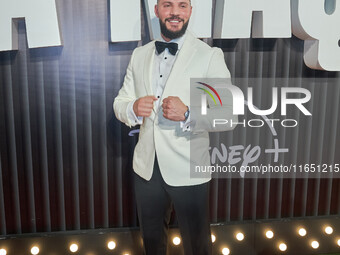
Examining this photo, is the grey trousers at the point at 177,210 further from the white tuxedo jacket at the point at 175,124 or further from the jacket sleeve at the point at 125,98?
the jacket sleeve at the point at 125,98

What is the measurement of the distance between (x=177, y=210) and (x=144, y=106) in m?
0.53

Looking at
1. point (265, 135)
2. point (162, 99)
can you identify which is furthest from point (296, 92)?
point (162, 99)

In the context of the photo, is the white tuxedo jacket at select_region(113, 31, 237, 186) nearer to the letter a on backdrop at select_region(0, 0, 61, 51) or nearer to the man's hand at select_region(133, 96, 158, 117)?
the man's hand at select_region(133, 96, 158, 117)

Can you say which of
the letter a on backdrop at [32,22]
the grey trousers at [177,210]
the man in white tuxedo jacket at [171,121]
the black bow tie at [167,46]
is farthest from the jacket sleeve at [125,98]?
the letter a on backdrop at [32,22]

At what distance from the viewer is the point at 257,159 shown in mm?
2396

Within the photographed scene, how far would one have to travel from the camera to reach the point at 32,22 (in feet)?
6.66

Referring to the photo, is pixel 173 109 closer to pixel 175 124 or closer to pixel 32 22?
pixel 175 124

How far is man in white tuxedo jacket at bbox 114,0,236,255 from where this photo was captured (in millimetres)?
1763

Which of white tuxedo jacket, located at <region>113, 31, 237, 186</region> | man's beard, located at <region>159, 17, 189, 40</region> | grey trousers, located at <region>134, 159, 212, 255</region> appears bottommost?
grey trousers, located at <region>134, 159, 212, 255</region>

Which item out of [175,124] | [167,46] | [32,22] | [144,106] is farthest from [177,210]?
[32,22]

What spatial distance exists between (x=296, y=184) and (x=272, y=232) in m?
0.34

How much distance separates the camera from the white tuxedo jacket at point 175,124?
1.77 metres

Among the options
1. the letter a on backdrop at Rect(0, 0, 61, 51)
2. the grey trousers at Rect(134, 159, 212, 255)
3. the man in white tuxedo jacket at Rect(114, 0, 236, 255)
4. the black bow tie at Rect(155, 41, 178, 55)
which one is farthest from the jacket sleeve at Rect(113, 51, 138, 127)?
the letter a on backdrop at Rect(0, 0, 61, 51)

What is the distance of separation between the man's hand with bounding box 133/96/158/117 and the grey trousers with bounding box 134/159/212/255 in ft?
0.83
